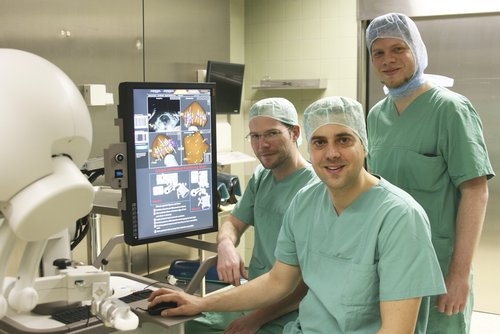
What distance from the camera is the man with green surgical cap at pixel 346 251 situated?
1.58 m

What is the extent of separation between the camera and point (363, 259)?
1656 millimetres

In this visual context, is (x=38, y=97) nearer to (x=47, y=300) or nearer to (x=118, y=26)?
(x=47, y=300)

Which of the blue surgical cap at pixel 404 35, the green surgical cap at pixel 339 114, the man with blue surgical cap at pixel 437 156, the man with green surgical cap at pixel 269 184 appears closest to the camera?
the green surgical cap at pixel 339 114

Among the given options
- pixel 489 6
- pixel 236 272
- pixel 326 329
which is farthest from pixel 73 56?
pixel 489 6

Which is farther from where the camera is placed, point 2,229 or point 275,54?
point 275,54

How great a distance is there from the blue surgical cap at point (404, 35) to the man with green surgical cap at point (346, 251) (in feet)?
1.62

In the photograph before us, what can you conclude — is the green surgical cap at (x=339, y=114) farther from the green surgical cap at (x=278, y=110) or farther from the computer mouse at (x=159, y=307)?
the computer mouse at (x=159, y=307)

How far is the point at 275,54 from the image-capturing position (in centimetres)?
490

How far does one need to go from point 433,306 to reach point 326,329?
54cm

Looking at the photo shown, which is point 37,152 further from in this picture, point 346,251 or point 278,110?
point 278,110

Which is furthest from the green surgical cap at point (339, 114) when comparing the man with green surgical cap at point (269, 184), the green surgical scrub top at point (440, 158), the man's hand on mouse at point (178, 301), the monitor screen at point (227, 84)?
the monitor screen at point (227, 84)

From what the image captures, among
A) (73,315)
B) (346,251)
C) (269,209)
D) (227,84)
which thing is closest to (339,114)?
(346,251)

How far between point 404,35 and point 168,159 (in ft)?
3.19

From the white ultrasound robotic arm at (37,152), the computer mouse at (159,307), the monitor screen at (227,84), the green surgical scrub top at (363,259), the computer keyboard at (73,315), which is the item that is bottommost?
the computer mouse at (159,307)
